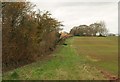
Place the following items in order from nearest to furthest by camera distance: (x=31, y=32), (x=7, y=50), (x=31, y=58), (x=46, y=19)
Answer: (x=7, y=50) → (x=31, y=32) → (x=31, y=58) → (x=46, y=19)

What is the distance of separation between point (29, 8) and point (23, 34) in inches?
110

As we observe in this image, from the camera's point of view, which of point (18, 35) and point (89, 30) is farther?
point (89, 30)

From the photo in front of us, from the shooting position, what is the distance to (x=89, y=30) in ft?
495

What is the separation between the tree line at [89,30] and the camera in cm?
14265

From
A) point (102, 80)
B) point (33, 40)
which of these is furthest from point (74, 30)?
point (102, 80)

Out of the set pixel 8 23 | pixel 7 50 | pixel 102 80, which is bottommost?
pixel 102 80

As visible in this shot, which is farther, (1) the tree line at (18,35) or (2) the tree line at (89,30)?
(2) the tree line at (89,30)

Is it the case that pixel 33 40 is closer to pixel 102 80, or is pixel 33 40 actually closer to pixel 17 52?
pixel 17 52

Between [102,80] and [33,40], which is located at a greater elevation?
[33,40]

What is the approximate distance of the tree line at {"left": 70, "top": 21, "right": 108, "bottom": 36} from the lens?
468 feet

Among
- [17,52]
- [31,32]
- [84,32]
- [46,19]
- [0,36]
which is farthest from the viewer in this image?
[84,32]

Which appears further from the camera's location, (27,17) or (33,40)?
(33,40)

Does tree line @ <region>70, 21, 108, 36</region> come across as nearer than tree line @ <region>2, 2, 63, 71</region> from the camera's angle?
No

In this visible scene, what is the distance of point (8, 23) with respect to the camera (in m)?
25.4
